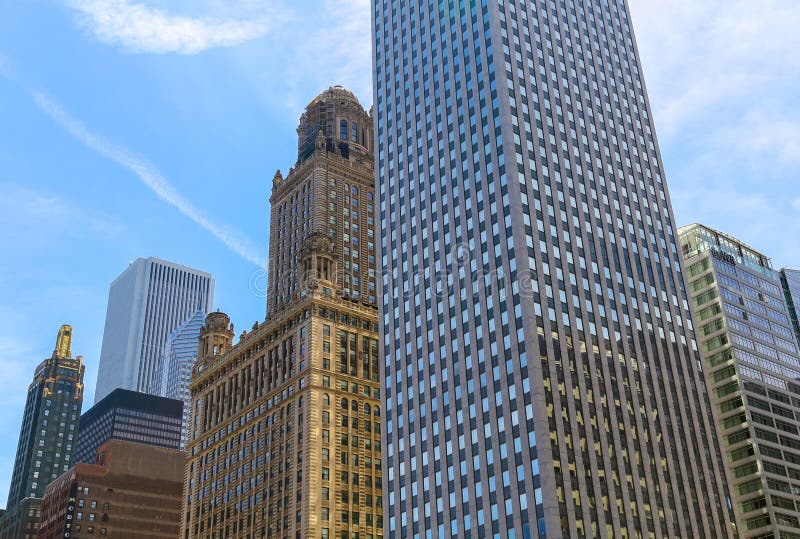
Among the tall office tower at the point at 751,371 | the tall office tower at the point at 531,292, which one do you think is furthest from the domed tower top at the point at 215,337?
the tall office tower at the point at 751,371

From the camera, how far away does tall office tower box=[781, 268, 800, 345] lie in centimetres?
17562

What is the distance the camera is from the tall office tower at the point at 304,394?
147375 millimetres

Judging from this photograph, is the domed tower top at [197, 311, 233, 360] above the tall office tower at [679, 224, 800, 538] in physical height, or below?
above

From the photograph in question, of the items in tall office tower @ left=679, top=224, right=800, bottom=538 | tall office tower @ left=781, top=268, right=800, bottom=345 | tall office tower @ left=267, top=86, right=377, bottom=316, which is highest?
tall office tower @ left=267, top=86, right=377, bottom=316

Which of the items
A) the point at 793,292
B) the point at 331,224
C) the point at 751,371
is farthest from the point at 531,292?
the point at 793,292

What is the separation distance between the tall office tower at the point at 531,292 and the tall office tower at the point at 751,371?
550 inches

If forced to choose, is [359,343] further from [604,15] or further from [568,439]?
[604,15]

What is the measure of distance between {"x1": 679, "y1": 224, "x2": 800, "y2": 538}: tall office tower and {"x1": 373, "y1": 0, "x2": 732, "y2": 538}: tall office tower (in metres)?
14.0

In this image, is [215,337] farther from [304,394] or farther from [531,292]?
[531,292]

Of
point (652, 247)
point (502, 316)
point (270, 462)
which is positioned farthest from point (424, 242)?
point (270, 462)

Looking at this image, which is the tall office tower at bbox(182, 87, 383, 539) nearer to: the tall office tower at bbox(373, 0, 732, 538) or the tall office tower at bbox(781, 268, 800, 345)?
the tall office tower at bbox(373, 0, 732, 538)

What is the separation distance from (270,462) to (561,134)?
228 feet

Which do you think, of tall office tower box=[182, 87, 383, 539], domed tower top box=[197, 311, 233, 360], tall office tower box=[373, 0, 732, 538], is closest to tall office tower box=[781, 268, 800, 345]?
tall office tower box=[373, 0, 732, 538]

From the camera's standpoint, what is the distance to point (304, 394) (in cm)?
15362
